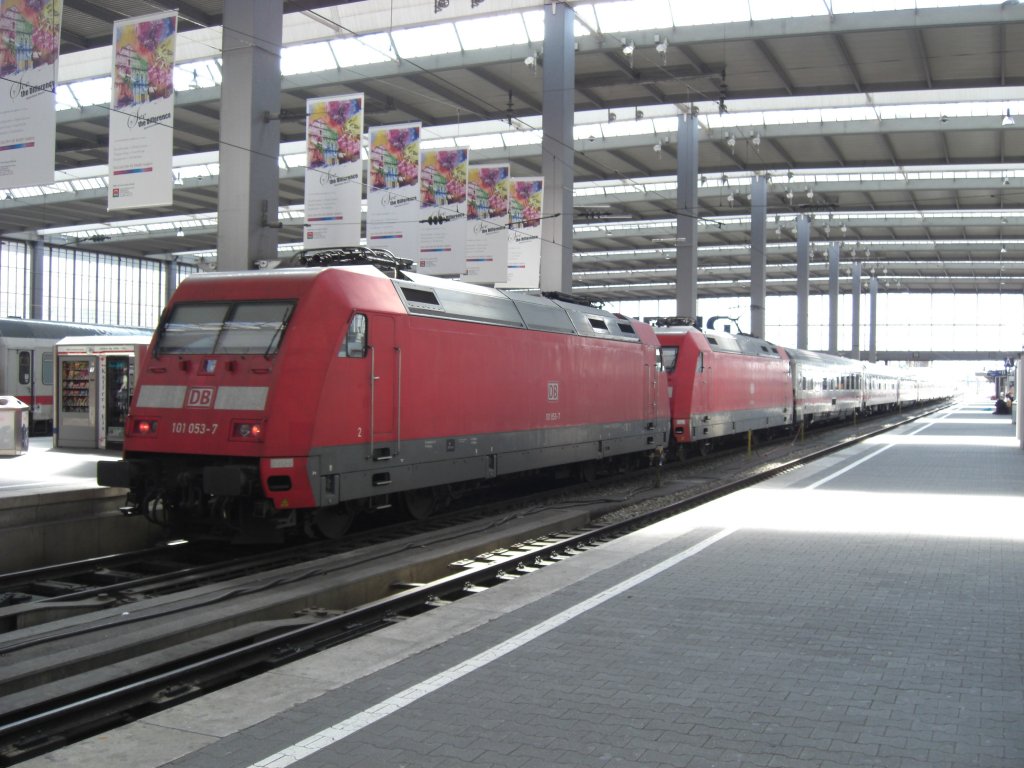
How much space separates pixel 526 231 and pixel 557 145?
272cm

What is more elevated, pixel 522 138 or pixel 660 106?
pixel 660 106

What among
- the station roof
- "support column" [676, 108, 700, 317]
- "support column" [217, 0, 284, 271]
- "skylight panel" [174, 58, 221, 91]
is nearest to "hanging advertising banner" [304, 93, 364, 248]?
"support column" [217, 0, 284, 271]

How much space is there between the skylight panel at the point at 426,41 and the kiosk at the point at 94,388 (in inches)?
481

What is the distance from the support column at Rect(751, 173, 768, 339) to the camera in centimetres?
4066

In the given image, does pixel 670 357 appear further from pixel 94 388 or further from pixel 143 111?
pixel 143 111

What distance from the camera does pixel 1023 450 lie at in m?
26.0

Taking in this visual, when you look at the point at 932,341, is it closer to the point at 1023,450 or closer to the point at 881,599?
the point at 1023,450

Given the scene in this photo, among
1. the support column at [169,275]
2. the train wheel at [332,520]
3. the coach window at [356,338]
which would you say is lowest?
the train wheel at [332,520]

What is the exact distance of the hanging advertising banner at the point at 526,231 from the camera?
76.0ft

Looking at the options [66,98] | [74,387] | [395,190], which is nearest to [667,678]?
[395,190]

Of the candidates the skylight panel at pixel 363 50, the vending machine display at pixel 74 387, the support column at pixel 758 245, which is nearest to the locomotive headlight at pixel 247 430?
the vending machine display at pixel 74 387

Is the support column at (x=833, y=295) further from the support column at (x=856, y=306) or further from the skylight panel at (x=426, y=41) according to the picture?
the skylight panel at (x=426, y=41)

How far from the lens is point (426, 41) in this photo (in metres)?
26.1

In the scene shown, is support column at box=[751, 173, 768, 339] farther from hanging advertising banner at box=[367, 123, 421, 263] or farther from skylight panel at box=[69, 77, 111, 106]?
skylight panel at box=[69, 77, 111, 106]
